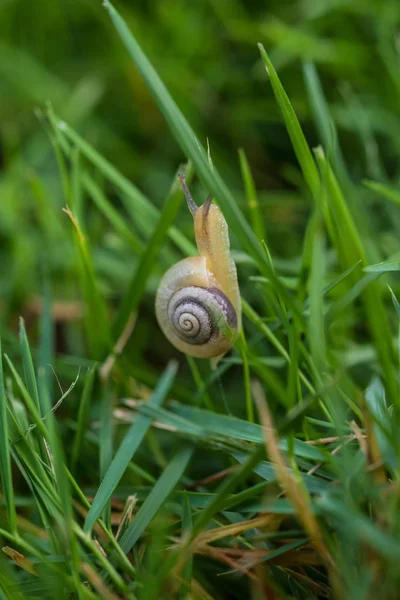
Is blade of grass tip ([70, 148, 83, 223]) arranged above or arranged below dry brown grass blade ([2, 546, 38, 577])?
above

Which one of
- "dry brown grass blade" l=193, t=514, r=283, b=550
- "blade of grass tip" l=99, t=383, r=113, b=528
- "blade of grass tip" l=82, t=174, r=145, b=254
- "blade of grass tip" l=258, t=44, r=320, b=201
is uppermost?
"blade of grass tip" l=258, t=44, r=320, b=201

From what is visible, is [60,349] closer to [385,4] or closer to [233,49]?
[233,49]

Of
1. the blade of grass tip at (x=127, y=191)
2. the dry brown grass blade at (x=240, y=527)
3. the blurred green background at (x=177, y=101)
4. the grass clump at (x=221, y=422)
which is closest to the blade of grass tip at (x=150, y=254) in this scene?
the grass clump at (x=221, y=422)

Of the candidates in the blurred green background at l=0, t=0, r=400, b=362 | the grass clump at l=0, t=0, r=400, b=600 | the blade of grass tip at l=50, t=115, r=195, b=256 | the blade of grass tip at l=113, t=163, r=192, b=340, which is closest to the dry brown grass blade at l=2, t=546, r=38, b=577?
the grass clump at l=0, t=0, r=400, b=600

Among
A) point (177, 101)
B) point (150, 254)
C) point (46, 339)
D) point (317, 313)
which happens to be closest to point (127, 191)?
point (150, 254)

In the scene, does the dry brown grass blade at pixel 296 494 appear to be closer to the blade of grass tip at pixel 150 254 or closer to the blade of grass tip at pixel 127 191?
the blade of grass tip at pixel 150 254

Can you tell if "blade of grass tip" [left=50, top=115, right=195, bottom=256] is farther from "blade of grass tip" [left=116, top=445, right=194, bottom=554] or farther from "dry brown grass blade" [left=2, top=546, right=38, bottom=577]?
"dry brown grass blade" [left=2, top=546, right=38, bottom=577]
